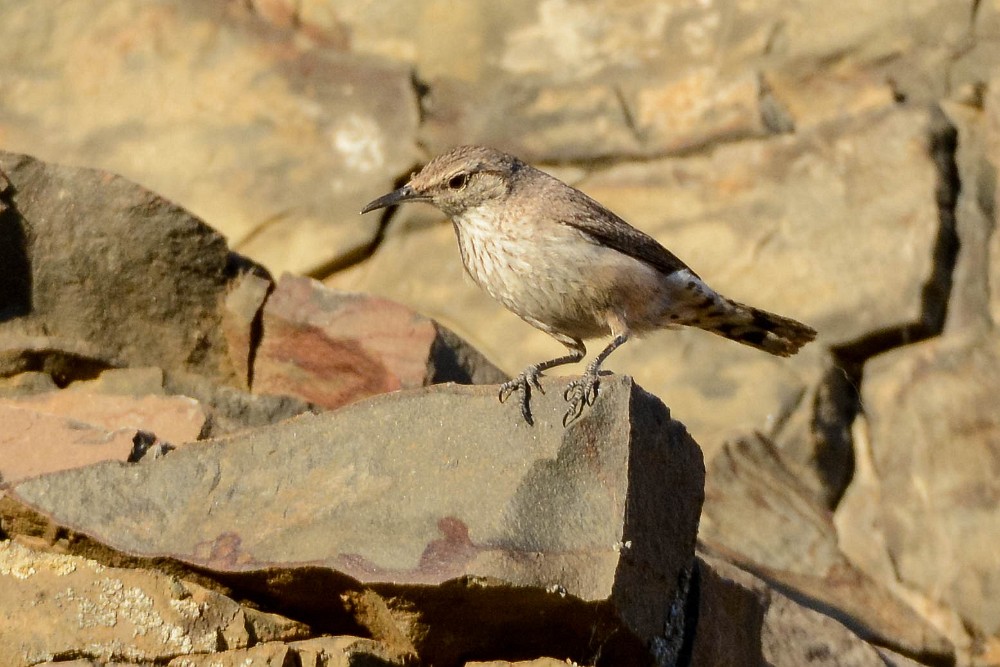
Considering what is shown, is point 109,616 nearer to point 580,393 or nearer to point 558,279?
point 580,393

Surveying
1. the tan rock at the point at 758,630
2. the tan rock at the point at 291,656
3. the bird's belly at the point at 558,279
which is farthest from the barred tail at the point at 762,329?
the tan rock at the point at 291,656

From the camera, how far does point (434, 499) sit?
4.55m

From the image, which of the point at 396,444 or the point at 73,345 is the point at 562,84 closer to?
the point at 73,345

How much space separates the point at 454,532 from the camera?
4430mm

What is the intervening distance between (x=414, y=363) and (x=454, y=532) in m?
2.32

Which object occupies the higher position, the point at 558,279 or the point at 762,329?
the point at 558,279

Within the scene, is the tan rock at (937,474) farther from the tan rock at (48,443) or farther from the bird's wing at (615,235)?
the tan rock at (48,443)

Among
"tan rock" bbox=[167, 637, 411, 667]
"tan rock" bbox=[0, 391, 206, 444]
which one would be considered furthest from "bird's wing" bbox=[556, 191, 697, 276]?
"tan rock" bbox=[167, 637, 411, 667]

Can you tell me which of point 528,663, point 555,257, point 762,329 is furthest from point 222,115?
point 528,663

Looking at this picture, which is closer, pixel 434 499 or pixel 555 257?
pixel 434 499

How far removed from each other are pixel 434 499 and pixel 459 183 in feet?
6.94

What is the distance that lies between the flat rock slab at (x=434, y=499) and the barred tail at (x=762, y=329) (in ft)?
5.95

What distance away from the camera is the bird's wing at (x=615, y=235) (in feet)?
20.0

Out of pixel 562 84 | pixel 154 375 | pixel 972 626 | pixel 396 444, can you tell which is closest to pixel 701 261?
pixel 562 84
